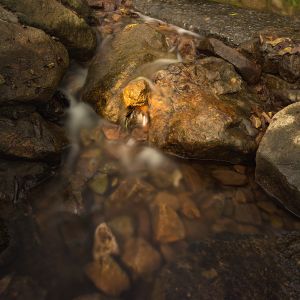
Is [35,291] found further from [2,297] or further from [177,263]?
[177,263]

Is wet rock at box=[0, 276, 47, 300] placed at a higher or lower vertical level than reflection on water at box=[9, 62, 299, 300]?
lower

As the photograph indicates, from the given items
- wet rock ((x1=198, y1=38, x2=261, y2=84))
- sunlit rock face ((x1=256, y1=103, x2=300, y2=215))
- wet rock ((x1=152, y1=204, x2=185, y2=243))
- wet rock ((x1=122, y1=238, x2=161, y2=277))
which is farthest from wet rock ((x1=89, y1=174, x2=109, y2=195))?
wet rock ((x1=198, y1=38, x2=261, y2=84))

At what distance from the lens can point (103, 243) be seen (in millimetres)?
4133

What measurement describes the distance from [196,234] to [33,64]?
3315 millimetres

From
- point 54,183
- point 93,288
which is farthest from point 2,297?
point 54,183

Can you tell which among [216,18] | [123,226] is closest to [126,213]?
[123,226]

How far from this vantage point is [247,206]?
181 inches

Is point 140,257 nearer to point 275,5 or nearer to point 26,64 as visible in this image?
point 26,64

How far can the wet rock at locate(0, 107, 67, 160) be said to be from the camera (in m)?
4.48

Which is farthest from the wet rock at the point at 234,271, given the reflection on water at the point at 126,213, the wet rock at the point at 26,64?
the wet rock at the point at 26,64

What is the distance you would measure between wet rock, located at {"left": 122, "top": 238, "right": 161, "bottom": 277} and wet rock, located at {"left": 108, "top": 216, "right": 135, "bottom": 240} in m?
0.11

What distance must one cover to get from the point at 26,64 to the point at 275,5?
5199 millimetres

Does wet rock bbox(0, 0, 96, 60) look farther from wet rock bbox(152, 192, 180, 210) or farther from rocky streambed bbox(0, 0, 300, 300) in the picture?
wet rock bbox(152, 192, 180, 210)

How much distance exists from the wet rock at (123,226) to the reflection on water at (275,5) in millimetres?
5362
